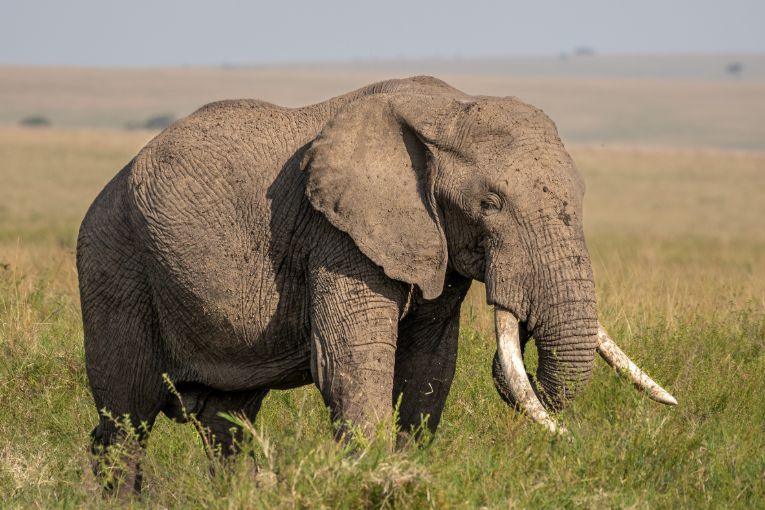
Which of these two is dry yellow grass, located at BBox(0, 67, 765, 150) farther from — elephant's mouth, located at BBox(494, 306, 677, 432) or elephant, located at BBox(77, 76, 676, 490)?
elephant's mouth, located at BBox(494, 306, 677, 432)

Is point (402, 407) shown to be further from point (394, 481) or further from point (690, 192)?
point (690, 192)

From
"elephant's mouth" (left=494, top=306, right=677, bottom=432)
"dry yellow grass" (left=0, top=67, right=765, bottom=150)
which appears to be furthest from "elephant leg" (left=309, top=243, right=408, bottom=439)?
"dry yellow grass" (left=0, top=67, right=765, bottom=150)

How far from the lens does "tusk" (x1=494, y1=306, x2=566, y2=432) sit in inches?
202

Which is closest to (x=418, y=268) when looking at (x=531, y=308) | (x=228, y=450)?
(x=531, y=308)

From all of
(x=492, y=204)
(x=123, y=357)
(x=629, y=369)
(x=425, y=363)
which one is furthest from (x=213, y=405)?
(x=629, y=369)

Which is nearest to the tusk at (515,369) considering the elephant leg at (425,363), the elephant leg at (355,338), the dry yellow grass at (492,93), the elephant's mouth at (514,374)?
the elephant's mouth at (514,374)

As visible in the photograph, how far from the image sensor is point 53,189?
128 ft

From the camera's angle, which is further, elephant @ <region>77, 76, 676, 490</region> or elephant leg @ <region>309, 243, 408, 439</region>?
elephant leg @ <region>309, 243, 408, 439</region>

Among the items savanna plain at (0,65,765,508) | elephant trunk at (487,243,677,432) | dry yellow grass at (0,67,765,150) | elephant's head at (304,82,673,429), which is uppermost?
elephant's head at (304,82,673,429)

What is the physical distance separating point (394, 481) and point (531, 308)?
917 mm

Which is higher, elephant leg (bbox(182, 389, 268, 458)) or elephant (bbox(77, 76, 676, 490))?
elephant (bbox(77, 76, 676, 490))

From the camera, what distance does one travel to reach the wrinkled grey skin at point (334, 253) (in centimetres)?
518

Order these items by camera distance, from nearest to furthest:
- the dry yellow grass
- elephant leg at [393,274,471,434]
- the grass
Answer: the grass, elephant leg at [393,274,471,434], the dry yellow grass

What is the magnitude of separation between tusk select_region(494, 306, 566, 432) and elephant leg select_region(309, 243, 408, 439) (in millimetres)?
473
